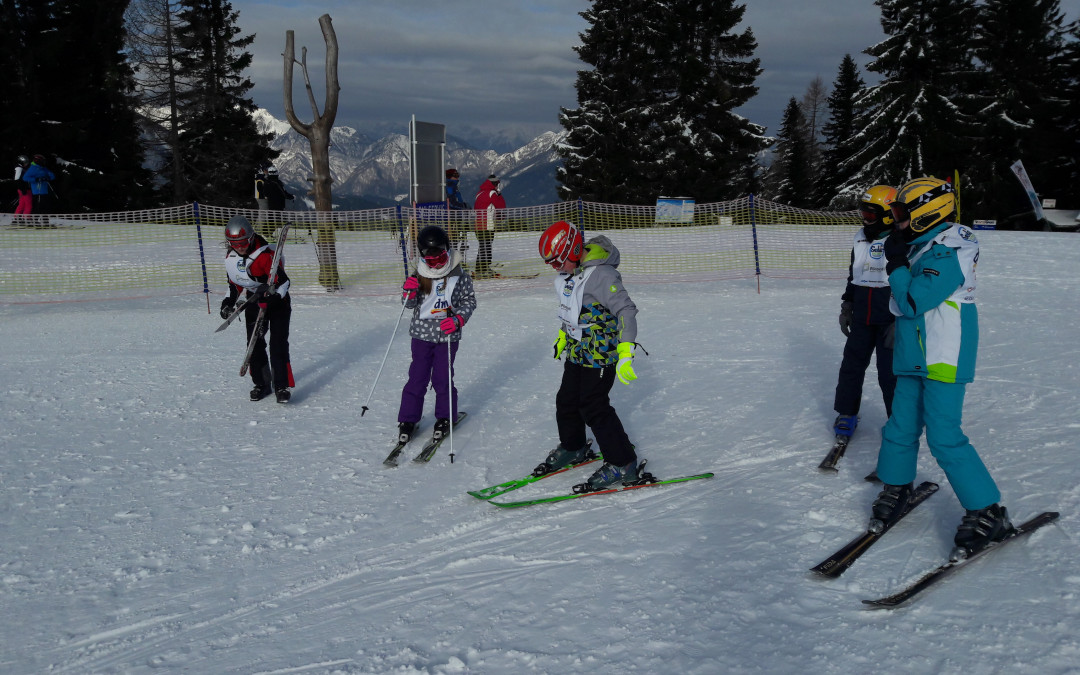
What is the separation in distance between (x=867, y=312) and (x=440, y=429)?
346 centimetres

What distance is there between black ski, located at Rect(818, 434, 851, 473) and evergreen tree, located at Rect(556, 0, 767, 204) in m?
31.7

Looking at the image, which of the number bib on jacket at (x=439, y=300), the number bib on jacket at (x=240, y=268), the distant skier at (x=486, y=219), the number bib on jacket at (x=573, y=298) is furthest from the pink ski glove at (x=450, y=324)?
the distant skier at (x=486, y=219)

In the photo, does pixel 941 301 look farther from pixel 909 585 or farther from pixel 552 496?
pixel 552 496

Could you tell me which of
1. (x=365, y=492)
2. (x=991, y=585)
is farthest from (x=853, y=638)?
(x=365, y=492)

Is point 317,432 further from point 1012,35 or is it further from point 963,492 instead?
point 1012,35

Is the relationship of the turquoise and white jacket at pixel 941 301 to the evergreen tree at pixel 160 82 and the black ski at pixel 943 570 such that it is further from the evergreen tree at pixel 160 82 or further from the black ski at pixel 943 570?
the evergreen tree at pixel 160 82

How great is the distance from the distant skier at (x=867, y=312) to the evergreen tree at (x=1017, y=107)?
1318 inches

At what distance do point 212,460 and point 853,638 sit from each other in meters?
4.74

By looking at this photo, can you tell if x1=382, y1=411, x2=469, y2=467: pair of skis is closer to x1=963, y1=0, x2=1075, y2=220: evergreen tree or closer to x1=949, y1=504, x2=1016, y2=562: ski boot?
x1=949, y1=504, x2=1016, y2=562: ski boot

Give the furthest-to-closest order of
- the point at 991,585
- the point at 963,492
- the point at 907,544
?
the point at 907,544 < the point at 963,492 < the point at 991,585

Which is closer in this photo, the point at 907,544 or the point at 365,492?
the point at 907,544

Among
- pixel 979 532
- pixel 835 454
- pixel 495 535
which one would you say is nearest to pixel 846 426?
pixel 835 454

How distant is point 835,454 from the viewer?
529cm

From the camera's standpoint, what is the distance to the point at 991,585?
3.50m
